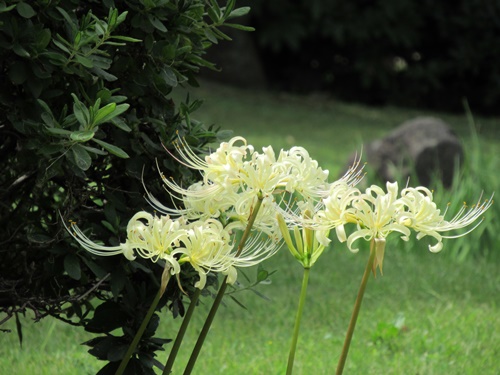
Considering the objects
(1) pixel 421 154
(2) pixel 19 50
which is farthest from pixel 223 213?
(1) pixel 421 154

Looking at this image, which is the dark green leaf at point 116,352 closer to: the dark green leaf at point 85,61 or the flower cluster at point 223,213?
the flower cluster at point 223,213

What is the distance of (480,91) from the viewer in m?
13.9

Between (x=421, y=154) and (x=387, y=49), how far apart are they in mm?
7064

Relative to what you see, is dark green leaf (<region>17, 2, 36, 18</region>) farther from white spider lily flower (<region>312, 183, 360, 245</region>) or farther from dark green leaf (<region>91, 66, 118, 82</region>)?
white spider lily flower (<region>312, 183, 360, 245</region>)

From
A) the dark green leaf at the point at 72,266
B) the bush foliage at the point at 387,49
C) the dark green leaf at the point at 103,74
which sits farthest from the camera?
the bush foliage at the point at 387,49

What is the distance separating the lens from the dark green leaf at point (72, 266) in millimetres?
2189

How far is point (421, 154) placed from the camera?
6.89 metres

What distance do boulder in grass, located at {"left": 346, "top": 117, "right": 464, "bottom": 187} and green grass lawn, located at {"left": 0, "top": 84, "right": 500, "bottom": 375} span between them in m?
0.61

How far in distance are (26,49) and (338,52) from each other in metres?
12.3

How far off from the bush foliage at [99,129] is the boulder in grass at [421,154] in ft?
14.9

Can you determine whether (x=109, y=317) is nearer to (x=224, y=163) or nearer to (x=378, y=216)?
(x=224, y=163)

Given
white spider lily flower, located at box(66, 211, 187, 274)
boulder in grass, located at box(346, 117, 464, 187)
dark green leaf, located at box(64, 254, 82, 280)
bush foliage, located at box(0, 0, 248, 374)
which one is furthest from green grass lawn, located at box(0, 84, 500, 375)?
white spider lily flower, located at box(66, 211, 187, 274)

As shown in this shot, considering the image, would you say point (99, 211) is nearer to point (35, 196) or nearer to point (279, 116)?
point (35, 196)

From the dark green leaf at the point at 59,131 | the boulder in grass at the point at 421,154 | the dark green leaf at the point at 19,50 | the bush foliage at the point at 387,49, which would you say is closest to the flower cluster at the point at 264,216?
the dark green leaf at the point at 59,131
